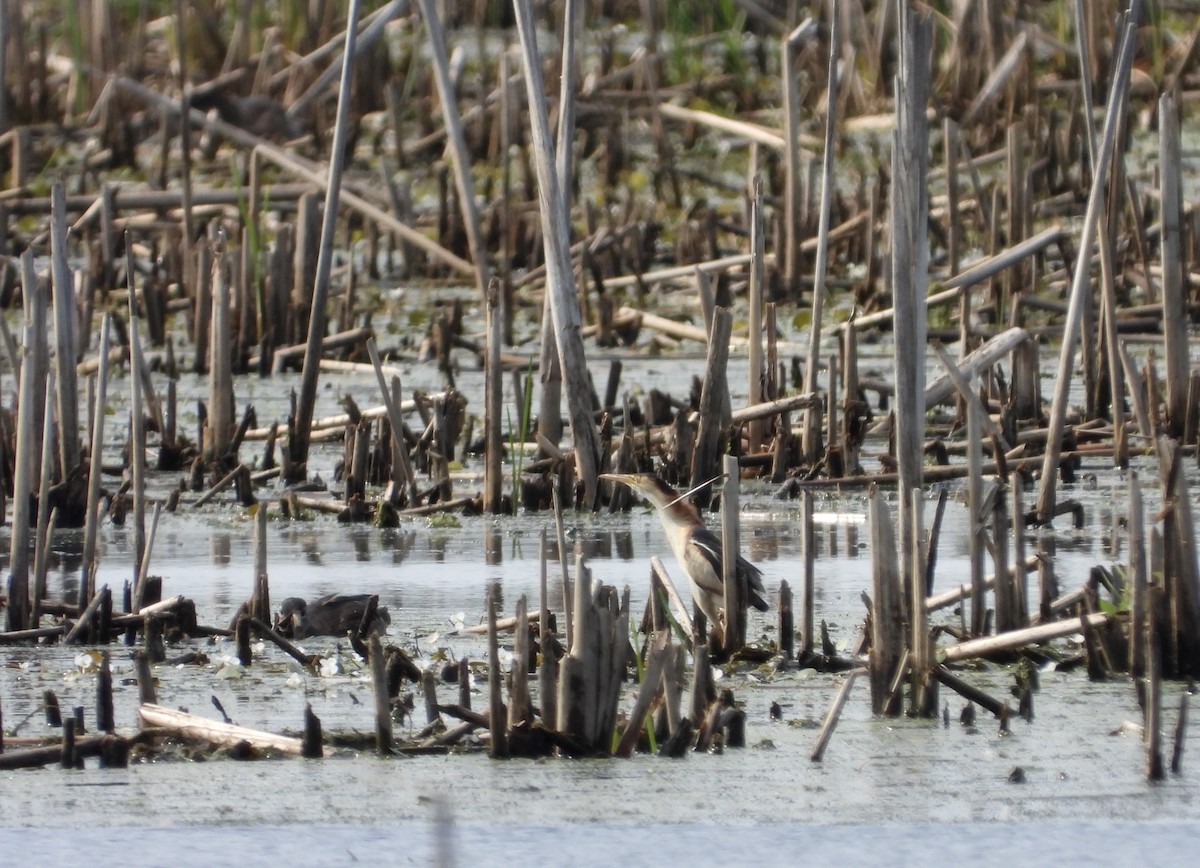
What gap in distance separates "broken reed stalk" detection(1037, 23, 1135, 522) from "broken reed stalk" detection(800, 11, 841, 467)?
81 cm

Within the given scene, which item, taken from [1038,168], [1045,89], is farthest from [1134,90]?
[1038,168]

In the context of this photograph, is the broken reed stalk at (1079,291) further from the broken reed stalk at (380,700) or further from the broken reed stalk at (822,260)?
the broken reed stalk at (380,700)

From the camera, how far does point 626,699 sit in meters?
4.30

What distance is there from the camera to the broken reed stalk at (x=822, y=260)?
6.74 meters

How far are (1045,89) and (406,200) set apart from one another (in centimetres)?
388

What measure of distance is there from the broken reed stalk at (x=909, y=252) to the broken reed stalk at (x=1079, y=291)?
1368 millimetres

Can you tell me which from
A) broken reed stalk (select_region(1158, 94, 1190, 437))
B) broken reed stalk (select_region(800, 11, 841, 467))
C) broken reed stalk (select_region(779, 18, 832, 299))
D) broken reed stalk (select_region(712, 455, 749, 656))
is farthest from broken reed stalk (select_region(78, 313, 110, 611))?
broken reed stalk (select_region(779, 18, 832, 299))

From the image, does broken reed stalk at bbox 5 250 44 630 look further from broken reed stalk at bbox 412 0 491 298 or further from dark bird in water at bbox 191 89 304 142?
dark bird in water at bbox 191 89 304 142

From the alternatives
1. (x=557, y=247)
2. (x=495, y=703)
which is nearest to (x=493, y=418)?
(x=557, y=247)

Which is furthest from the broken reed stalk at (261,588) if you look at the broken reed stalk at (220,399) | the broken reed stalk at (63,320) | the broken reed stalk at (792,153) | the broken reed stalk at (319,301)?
the broken reed stalk at (792,153)

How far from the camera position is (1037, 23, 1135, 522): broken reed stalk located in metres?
5.63

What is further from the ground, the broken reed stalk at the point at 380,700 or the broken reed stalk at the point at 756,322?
the broken reed stalk at the point at 756,322

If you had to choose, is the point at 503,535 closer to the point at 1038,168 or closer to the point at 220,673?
the point at 220,673

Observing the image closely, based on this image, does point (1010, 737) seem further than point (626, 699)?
No
